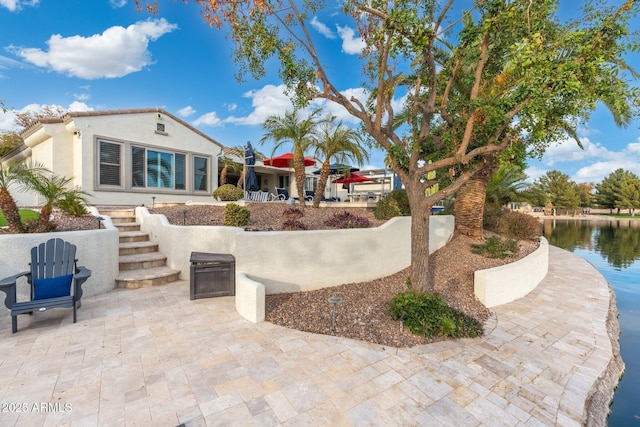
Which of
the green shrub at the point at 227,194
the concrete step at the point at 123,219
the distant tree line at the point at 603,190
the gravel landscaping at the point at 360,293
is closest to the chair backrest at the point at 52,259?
the gravel landscaping at the point at 360,293

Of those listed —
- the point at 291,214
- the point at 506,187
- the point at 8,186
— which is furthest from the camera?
the point at 506,187

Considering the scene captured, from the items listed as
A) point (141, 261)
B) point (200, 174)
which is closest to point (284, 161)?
point (200, 174)

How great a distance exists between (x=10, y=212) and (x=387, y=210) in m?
9.21

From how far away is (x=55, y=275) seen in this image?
4.65m

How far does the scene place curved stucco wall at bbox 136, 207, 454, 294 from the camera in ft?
19.0

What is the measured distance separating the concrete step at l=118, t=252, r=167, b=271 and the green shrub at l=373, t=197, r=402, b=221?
6680mm

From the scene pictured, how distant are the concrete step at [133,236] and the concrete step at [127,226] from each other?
0.77ft

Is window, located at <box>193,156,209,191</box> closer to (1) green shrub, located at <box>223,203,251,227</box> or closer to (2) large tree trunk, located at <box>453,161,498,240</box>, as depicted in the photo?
(1) green shrub, located at <box>223,203,251,227</box>

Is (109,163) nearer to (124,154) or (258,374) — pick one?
(124,154)

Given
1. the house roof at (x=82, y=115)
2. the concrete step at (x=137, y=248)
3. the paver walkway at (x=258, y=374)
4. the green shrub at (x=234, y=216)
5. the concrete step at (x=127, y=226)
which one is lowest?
the paver walkway at (x=258, y=374)

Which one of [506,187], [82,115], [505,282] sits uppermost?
[82,115]

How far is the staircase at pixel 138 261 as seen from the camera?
19.9 feet

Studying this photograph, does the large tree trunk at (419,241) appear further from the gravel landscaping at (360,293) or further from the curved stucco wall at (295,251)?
the curved stucco wall at (295,251)

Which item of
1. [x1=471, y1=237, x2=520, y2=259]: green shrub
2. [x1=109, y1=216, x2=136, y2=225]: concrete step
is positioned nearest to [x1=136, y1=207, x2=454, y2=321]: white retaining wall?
[x1=109, y1=216, x2=136, y2=225]: concrete step
